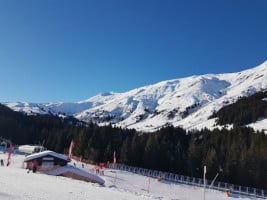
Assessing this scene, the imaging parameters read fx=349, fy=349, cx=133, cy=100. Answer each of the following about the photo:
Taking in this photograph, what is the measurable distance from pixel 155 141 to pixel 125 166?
13.2m

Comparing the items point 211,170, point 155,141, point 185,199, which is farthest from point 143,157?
point 185,199

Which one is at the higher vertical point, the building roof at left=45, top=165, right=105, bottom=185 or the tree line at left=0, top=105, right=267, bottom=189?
the tree line at left=0, top=105, right=267, bottom=189

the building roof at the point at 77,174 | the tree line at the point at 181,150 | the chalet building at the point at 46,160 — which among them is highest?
the tree line at the point at 181,150

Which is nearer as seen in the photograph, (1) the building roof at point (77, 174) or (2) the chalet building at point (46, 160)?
(1) the building roof at point (77, 174)

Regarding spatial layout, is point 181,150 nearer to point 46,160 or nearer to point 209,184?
point 209,184

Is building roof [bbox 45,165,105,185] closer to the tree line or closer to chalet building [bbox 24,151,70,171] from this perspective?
chalet building [bbox 24,151,70,171]

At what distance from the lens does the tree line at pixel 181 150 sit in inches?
2913

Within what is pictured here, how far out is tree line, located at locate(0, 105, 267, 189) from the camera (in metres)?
74.0

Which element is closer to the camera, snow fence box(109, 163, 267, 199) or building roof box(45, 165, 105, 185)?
building roof box(45, 165, 105, 185)

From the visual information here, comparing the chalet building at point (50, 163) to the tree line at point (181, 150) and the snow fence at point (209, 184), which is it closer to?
the snow fence at point (209, 184)

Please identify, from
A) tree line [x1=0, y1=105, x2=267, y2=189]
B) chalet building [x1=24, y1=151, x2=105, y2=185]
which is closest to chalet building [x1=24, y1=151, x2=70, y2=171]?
chalet building [x1=24, y1=151, x2=105, y2=185]

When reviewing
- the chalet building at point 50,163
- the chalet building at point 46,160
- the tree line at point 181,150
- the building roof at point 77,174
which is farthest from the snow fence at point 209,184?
the building roof at point 77,174

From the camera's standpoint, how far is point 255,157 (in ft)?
242

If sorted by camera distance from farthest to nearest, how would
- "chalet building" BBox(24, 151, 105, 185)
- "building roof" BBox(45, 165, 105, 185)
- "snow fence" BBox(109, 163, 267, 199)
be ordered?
"snow fence" BBox(109, 163, 267, 199), "chalet building" BBox(24, 151, 105, 185), "building roof" BBox(45, 165, 105, 185)
